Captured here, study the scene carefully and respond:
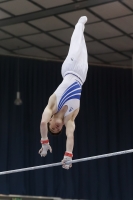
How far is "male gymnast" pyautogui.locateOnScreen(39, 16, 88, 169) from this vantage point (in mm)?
5980

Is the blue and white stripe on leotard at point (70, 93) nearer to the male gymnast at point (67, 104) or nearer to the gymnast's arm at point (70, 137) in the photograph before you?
the male gymnast at point (67, 104)

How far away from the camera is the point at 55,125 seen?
600 cm

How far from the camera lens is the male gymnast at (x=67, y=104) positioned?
19.6 ft

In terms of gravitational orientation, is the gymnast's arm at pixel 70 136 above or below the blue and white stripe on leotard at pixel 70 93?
below

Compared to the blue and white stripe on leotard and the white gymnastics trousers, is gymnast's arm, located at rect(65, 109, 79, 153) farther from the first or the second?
the white gymnastics trousers

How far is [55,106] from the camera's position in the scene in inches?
238

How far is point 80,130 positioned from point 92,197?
1805 millimetres

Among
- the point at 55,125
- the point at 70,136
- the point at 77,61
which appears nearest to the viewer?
the point at 55,125

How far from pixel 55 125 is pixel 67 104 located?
0.98ft

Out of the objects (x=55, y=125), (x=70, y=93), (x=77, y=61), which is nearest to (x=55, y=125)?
(x=55, y=125)

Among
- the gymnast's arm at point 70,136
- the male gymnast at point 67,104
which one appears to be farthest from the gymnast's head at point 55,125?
the gymnast's arm at point 70,136

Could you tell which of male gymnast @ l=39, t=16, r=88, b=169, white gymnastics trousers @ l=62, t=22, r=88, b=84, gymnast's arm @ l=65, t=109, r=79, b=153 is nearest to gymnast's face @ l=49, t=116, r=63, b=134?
male gymnast @ l=39, t=16, r=88, b=169

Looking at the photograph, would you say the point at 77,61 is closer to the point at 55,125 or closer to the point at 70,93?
the point at 70,93

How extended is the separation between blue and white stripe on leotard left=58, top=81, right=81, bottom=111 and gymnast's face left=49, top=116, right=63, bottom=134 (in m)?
0.16
